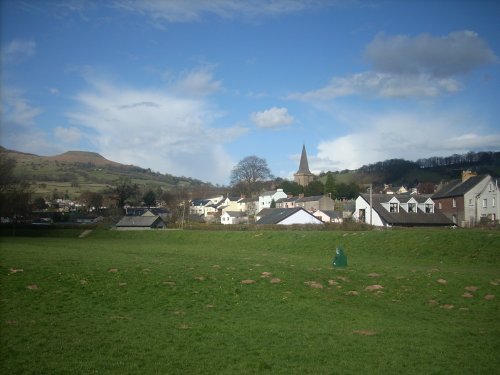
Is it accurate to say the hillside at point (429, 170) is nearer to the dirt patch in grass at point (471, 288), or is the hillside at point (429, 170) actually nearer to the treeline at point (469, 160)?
the treeline at point (469, 160)

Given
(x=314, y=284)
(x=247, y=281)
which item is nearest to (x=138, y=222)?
(x=247, y=281)

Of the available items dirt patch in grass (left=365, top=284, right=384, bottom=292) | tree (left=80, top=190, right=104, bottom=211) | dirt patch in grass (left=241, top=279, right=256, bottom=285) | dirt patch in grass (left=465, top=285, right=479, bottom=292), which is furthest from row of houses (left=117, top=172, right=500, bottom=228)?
tree (left=80, top=190, right=104, bottom=211)

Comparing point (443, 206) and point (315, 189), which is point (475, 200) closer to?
point (443, 206)

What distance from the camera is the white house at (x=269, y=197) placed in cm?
13925

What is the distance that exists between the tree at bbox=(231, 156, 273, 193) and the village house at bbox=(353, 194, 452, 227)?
241 feet

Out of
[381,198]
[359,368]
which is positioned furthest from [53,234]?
[359,368]

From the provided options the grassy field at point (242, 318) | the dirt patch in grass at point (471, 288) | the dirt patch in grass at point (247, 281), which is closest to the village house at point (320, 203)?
the grassy field at point (242, 318)

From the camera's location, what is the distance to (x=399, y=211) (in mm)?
68500

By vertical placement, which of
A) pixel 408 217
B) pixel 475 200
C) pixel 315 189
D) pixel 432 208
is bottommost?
pixel 408 217

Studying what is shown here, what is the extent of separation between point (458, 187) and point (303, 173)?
93.4 metres

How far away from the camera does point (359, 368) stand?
34.5 ft

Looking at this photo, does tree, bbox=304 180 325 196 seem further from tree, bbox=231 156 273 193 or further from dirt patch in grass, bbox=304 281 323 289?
dirt patch in grass, bbox=304 281 323 289

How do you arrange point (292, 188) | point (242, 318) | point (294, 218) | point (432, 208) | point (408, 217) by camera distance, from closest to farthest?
point (242, 318), point (408, 217), point (432, 208), point (294, 218), point (292, 188)

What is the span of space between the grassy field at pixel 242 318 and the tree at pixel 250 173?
389ft
